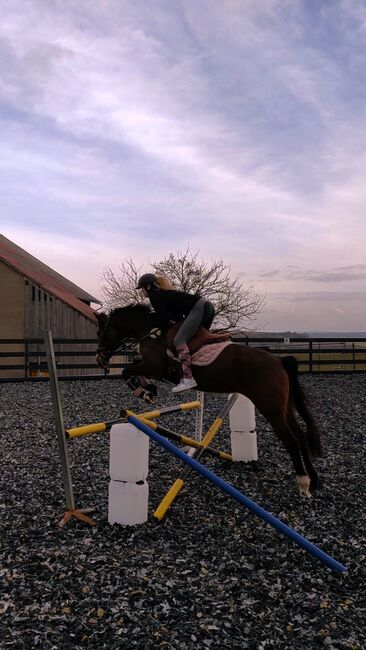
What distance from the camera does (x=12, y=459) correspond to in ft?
21.4

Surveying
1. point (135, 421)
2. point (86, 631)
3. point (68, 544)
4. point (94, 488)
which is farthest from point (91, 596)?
point (94, 488)

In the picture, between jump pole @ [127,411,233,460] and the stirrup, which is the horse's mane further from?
jump pole @ [127,411,233,460]

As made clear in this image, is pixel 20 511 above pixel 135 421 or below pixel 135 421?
below

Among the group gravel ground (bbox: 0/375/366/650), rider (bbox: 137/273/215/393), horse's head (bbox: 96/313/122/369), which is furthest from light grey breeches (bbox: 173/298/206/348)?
gravel ground (bbox: 0/375/366/650)

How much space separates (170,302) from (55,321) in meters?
17.9

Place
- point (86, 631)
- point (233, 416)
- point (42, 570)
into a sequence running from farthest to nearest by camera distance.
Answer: point (233, 416)
point (42, 570)
point (86, 631)

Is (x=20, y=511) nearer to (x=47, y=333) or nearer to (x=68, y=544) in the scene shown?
(x=68, y=544)

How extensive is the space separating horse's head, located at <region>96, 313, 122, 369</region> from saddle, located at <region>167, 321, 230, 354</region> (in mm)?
659

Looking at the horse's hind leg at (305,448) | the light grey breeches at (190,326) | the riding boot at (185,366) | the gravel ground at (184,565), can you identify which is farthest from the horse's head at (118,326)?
the horse's hind leg at (305,448)

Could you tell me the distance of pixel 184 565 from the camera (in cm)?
354

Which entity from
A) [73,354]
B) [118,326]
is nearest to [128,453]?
[118,326]

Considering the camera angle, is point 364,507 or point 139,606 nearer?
point 139,606

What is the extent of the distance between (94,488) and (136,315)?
204 centimetres

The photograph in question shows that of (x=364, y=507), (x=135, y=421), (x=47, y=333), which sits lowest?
(x=364, y=507)
